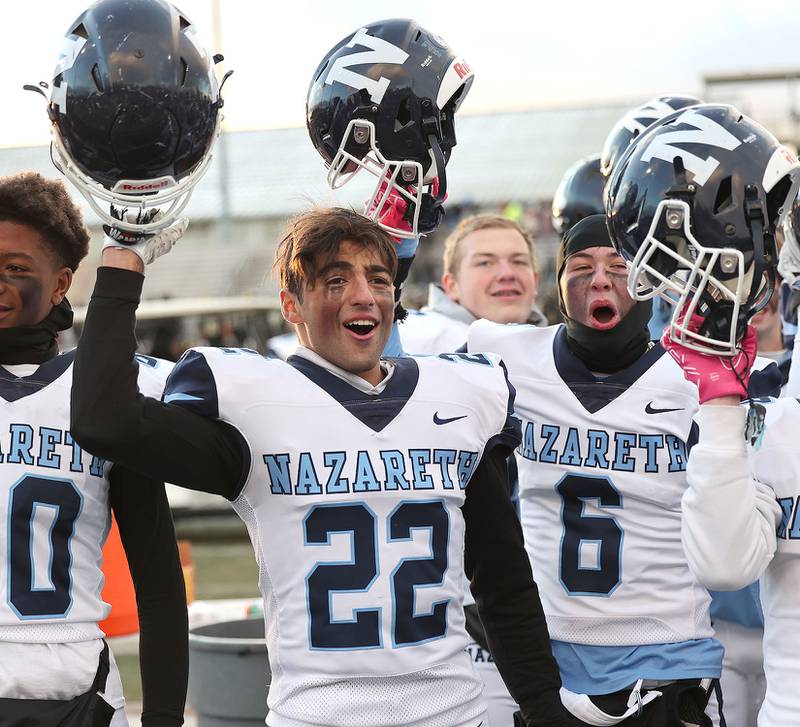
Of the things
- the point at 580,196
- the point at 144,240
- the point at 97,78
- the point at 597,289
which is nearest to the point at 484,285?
the point at 580,196

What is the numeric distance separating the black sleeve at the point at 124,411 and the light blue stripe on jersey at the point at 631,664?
4.01 ft

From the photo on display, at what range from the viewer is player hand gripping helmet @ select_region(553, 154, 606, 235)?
437 cm

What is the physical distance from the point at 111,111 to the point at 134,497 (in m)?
0.84

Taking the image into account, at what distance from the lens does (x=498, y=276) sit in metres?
4.66

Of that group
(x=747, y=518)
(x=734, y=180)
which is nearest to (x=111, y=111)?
(x=734, y=180)

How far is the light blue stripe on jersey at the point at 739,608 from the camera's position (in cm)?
364

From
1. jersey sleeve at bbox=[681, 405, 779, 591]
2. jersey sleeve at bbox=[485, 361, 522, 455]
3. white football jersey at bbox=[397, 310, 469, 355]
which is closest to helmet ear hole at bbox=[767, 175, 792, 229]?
jersey sleeve at bbox=[681, 405, 779, 591]

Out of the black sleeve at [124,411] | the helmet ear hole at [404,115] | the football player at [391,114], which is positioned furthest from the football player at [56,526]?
the helmet ear hole at [404,115]

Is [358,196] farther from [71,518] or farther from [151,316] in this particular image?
[151,316]

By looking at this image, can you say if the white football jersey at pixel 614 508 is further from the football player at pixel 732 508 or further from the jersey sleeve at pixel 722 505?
the jersey sleeve at pixel 722 505

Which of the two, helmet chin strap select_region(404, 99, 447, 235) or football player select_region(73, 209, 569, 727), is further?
helmet chin strap select_region(404, 99, 447, 235)

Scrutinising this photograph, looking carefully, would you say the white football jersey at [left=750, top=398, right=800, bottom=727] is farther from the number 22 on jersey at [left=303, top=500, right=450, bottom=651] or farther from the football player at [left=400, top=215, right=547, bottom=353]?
the football player at [left=400, top=215, right=547, bottom=353]

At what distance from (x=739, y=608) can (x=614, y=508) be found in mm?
848

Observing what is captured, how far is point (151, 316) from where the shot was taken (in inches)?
576
